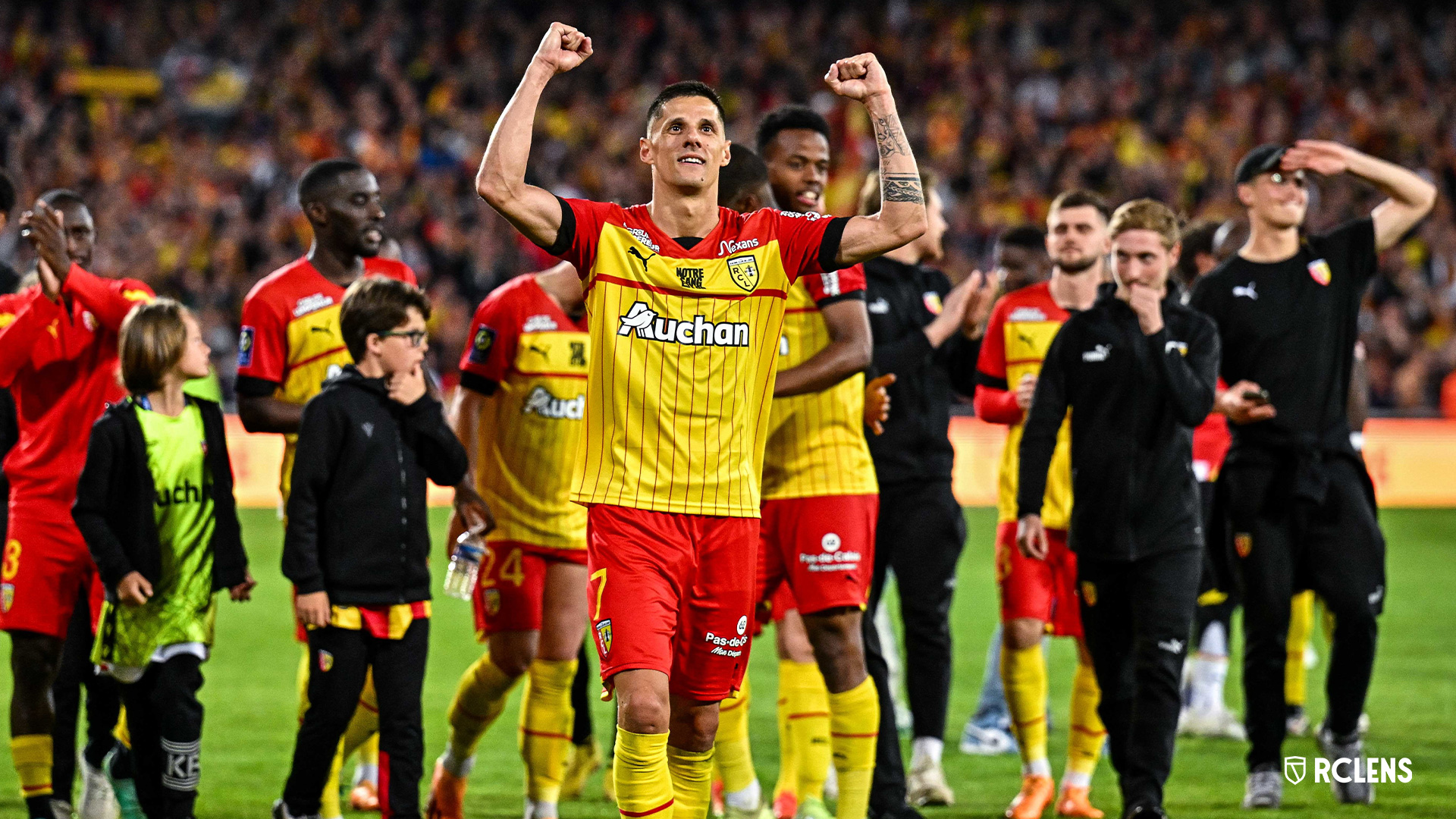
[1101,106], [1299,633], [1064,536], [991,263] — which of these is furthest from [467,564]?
[1101,106]

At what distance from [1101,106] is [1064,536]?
20632 mm

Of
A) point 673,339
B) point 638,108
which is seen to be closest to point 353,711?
point 673,339

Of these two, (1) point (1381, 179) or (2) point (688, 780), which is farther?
(1) point (1381, 179)

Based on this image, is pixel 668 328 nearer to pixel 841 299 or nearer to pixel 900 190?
pixel 900 190

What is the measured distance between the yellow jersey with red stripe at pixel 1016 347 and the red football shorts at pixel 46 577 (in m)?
3.96

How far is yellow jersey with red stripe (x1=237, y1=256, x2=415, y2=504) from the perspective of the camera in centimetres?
674

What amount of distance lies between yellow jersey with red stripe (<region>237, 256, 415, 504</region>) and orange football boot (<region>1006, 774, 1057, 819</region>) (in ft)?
10.8

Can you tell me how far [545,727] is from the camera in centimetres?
669

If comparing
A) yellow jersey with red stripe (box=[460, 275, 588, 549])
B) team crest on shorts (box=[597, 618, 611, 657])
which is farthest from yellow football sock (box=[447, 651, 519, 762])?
team crest on shorts (box=[597, 618, 611, 657])

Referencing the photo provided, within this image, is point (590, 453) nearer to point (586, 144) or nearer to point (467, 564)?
point (467, 564)

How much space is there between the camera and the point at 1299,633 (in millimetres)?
9117

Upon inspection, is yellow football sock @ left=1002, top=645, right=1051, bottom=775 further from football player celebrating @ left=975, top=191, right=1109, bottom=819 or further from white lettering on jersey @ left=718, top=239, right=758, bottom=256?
white lettering on jersey @ left=718, top=239, right=758, bottom=256

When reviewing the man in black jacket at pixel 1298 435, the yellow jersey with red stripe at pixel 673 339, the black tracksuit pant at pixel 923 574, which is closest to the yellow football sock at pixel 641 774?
the yellow jersey with red stripe at pixel 673 339

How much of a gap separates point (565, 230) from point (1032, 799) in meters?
3.47
